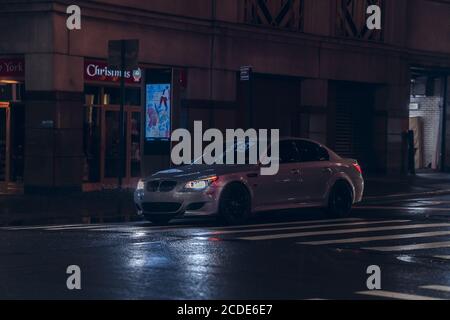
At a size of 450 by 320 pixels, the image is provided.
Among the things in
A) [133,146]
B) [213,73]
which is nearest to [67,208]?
[133,146]

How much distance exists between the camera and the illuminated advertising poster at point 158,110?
25.0 metres

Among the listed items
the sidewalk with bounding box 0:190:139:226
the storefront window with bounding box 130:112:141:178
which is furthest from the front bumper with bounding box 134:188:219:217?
the storefront window with bounding box 130:112:141:178

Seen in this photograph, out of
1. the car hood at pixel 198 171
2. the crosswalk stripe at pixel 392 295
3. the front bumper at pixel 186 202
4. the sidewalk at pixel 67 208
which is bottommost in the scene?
the sidewalk at pixel 67 208

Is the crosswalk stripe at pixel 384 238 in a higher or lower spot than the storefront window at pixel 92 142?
lower

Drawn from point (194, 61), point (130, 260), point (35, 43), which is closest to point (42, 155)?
point (35, 43)

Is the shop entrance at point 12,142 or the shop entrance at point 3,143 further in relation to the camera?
the shop entrance at point 3,143

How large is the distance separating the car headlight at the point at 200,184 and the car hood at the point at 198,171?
0.07 m

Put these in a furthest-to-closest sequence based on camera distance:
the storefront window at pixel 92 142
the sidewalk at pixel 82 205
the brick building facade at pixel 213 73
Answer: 1. the storefront window at pixel 92 142
2. the brick building facade at pixel 213 73
3. the sidewalk at pixel 82 205

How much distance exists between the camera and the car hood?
17.9 meters

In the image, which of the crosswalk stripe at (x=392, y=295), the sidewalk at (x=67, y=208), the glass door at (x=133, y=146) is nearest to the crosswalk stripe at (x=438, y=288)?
the crosswalk stripe at (x=392, y=295)

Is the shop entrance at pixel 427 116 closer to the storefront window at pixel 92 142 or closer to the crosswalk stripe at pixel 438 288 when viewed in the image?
the storefront window at pixel 92 142

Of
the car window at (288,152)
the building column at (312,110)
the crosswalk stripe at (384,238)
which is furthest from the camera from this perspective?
the building column at (312,110)

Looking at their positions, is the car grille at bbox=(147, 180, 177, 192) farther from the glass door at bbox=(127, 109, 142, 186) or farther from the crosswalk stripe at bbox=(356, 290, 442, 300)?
the glass door at bbox=(127, 109, 142, 186)

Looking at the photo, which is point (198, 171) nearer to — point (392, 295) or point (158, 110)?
point (158, 110)
